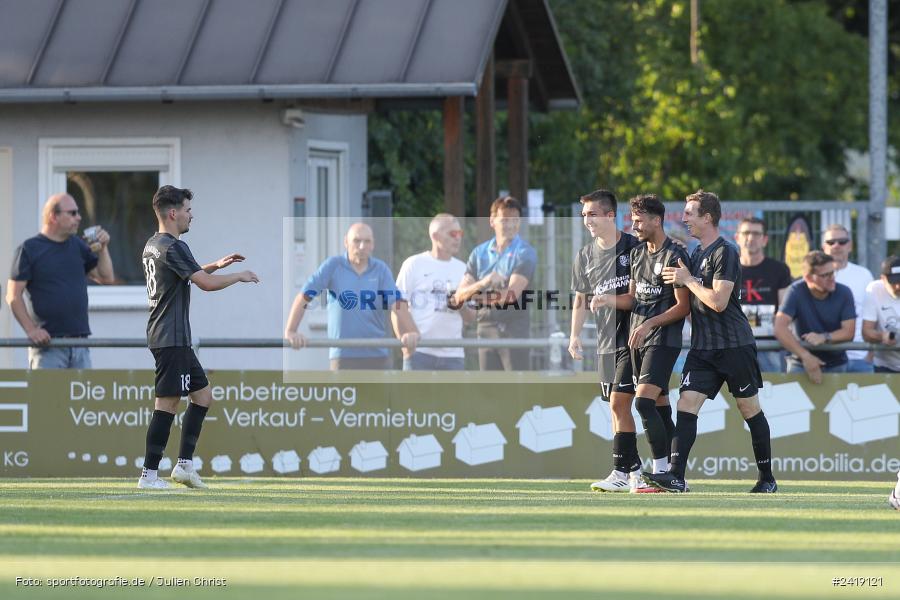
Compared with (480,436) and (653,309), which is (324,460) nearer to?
(480,436)

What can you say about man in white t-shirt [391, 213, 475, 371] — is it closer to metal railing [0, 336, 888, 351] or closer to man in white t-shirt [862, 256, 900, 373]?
metal railing [0, 336, 888, 351]

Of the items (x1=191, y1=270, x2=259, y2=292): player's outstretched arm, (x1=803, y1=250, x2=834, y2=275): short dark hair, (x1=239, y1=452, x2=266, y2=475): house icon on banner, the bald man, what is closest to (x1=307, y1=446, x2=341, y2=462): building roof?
(x1=239, y1=452, x2=266, y2=475): house icon on banner

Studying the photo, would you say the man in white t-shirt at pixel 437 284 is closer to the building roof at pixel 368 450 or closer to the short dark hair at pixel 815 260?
the building roof at pixel 368 450

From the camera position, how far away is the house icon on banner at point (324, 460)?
1398 centimetres

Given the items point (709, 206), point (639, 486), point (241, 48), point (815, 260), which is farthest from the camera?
point (241, 48)

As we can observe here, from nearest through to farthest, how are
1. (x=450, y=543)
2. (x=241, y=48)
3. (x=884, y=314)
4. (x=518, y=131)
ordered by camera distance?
1. (x=450, y=543)
2. (x=884, y=314)
3. (x=241, y=48)
4. (x=518, y=131)

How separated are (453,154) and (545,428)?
391 cm

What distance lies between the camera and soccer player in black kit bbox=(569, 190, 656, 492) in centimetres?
1150

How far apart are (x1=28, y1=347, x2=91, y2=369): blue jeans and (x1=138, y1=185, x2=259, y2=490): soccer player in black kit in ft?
8.57

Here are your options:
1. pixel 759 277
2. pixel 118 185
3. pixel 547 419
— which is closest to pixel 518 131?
pixel 118 185

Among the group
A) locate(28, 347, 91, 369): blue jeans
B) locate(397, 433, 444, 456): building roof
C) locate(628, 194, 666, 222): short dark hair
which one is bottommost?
locate(397, 433, 444, 456): building roof

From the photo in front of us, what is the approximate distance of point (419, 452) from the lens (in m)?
13.9

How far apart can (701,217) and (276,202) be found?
21.3 ft

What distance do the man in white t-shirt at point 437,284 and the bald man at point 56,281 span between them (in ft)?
8.05
